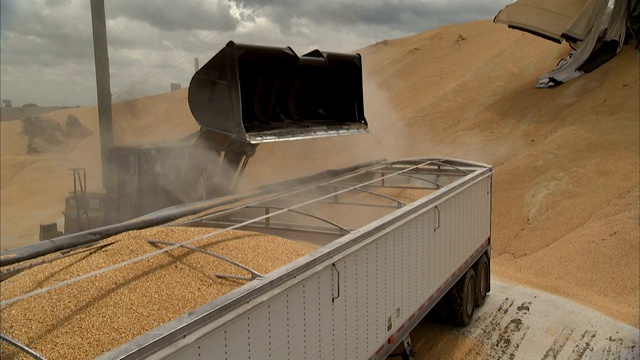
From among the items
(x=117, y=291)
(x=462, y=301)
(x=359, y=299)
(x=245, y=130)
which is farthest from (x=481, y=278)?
(x=117, y=291)

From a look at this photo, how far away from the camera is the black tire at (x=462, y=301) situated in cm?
796

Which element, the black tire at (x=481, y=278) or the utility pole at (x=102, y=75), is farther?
the utility pole at (x=102, y=75)

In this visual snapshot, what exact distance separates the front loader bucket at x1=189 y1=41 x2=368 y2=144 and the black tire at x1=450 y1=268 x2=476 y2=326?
326 cm

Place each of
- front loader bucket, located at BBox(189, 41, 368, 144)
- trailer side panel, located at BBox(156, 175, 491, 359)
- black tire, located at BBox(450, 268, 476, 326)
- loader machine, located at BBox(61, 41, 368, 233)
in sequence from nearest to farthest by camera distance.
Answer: trailer side panel, located at BBox(156, 175, 491, 359) < front loader bucket, located at BBox(189, 41, 368, 144) < black tire, located at BBox(450, 268, 476, 326) < loader machine, located at BBox(61, 41, 368, 233)

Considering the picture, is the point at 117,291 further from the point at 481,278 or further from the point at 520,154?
the point at 520,154

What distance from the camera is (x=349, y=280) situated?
4.36 m

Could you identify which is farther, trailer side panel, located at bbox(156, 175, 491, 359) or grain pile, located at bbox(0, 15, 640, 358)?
grain pile, located at bbox(0, 15, 640, 358)

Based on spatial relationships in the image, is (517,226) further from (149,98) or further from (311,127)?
(149,98)

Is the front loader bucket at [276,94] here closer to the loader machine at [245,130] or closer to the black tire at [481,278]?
the loader machine at [245,130]

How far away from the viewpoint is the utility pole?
37.7ft

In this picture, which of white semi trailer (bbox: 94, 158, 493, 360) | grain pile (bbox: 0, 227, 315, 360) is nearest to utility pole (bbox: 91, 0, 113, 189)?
white semi trailer (bbox: 94, 158, 493, 360)

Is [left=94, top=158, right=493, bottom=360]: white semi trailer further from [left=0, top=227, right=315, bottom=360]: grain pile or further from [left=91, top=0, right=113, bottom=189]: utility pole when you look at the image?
[left=91, top=0, right=113, bottom=189]: utility pole

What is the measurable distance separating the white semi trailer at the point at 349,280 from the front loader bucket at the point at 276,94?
121cm

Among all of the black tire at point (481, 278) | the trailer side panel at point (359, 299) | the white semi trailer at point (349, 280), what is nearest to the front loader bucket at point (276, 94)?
the white semi trailer at point (349, 280)
